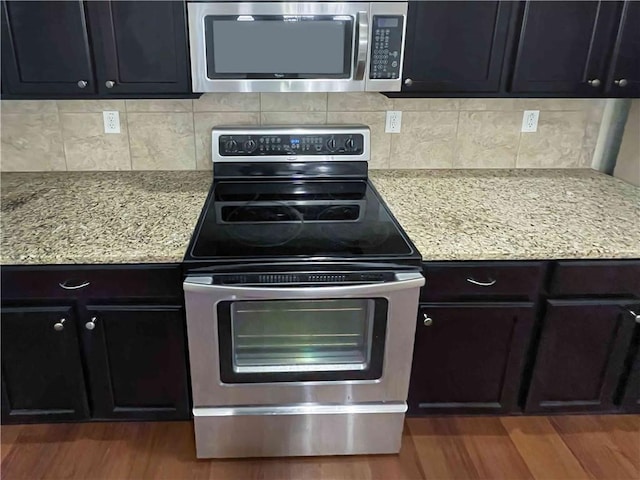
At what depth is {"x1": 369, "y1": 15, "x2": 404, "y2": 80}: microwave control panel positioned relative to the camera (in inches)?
71.8

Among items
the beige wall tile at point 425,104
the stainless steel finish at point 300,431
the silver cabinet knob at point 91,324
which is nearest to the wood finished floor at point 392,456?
the stainless steel finish at point 300,431

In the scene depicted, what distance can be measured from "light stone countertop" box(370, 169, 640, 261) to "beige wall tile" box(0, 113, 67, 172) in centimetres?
140

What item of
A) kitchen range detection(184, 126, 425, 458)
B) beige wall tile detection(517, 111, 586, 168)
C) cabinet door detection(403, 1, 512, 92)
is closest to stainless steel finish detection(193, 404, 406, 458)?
kitchen range detection(184, 126, 425, 458)

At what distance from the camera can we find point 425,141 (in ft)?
7.72

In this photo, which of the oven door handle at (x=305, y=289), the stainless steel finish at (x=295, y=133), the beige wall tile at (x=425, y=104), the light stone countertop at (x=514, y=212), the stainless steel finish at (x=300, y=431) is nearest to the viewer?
the oven door handle at (x=305, y=289)

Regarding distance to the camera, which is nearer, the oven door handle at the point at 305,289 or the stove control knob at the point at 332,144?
the oven door handle at the point at 305,289

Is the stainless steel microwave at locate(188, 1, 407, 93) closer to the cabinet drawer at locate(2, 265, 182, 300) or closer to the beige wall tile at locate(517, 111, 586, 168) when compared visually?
the cabinet drawer at locate(2, 265, 182, 300)

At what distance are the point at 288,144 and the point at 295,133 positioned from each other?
55 millimetres

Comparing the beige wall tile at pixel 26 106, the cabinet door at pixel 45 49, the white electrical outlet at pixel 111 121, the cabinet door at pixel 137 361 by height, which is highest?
the cabinet door at pixel 45 49

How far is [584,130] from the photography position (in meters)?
2.38

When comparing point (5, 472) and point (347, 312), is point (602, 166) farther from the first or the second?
point (5, 472)

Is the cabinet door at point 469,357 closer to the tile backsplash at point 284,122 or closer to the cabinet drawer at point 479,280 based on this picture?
the cabinet drawer at point 479,280

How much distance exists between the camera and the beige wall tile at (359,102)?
88.9 inches

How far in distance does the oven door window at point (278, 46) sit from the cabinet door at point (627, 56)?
1021 millimetres
